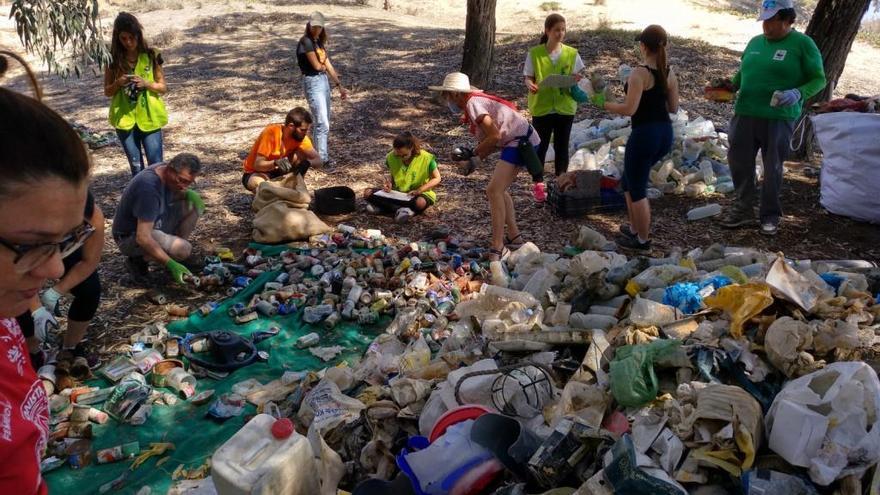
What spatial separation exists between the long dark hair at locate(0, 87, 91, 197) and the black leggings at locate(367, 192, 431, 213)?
17.2ft

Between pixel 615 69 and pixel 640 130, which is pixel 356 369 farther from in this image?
pixel 615 69

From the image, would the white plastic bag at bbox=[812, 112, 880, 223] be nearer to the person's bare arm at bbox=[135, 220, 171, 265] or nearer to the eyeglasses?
the person's bare arm at bbox=[135, 220, 171, 265]

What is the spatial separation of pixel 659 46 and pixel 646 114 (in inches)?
19.7

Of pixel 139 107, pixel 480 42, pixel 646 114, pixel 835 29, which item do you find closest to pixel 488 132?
pixel 646 114

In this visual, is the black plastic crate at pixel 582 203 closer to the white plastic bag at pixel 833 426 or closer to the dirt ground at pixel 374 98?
the dirt ground at pixel 374 98

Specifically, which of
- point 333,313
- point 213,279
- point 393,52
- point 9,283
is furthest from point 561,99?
point 393,52

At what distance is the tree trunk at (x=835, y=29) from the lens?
6484 mm

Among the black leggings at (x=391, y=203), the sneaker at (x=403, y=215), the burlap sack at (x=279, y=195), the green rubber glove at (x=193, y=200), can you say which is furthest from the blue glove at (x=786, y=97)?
the green rubber glove at (x=193, y=200)

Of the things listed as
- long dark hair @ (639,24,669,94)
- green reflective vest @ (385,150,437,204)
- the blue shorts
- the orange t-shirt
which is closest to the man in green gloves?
the orange t-shirt

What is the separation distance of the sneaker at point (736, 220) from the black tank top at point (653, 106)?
4.76 ft

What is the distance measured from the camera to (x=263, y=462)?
6.73 ft

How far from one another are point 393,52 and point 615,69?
448cm

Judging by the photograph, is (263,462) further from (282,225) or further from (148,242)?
(282,225)

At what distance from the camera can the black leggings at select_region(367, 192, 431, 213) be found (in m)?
6.41
